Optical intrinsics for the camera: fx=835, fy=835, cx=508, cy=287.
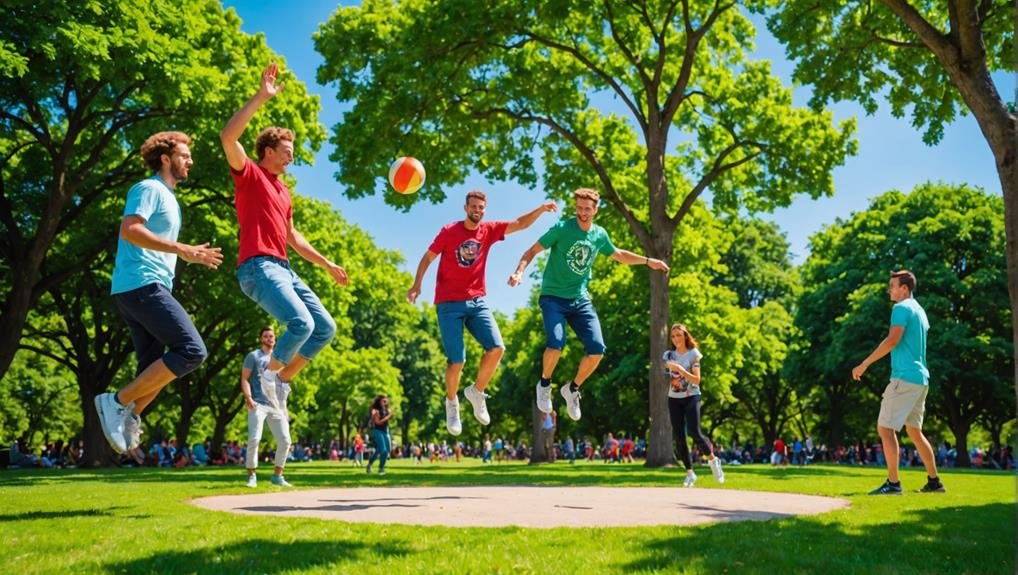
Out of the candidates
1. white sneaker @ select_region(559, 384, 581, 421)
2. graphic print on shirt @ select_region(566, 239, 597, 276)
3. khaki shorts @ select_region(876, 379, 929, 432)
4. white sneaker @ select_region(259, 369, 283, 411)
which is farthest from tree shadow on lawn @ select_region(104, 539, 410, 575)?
khaki shorts @ select_region(876, 379, 929, 432)

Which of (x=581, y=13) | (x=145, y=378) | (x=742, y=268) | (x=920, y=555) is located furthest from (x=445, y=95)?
(x=742, y=268)

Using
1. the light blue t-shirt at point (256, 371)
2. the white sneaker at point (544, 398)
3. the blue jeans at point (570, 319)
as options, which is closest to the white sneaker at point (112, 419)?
the light blue t-shirt at point (256, 371)

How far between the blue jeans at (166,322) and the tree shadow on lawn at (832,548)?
382 centimetres

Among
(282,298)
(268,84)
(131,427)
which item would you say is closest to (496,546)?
(282,298)

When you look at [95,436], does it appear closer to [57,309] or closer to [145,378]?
[57,309]

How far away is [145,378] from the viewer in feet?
22.4

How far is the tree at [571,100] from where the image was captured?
22109mm

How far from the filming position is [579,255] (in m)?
10.2

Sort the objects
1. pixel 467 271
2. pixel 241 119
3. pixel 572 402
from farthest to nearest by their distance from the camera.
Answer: pixel 572 402 → pixel 467 271 → pixel 241 119

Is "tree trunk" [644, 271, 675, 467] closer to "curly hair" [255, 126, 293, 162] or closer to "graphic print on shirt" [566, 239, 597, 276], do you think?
"graphic print on shirt" [566, 239, 597, 276]

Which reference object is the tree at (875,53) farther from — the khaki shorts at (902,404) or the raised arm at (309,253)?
the raised arm at (309,253)

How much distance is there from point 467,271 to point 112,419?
13.7 ft

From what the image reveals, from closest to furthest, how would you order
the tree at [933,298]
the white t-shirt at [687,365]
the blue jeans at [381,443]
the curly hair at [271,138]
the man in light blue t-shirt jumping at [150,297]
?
the man in light blue t-shirt jumping at [150,297] → the curly hair at [271,138] → the white t-shirt at [687,365] → the blue jeans at [381,443] → the tree at [933,298]

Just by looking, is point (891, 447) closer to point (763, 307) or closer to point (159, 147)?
point (159, 147)
